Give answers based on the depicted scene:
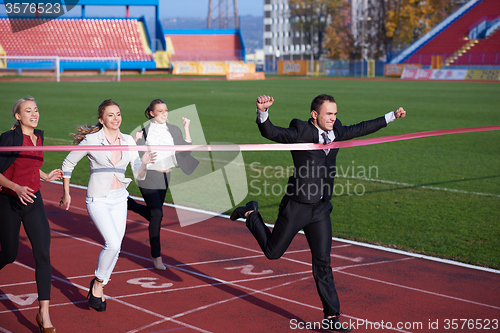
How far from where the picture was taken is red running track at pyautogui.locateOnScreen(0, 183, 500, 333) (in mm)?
5367

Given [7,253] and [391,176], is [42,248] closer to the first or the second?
[7,253]

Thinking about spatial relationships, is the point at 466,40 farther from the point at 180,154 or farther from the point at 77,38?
the point at 180,154

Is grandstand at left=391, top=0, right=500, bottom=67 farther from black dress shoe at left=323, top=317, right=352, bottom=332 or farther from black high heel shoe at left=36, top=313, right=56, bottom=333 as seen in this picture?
black high heel shoe at left=36, top=313, right=56, bottom=333

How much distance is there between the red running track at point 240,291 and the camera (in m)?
5.37

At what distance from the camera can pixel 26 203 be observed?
5.02 m

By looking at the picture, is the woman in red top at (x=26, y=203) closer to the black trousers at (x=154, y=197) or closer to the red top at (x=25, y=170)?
the red top at (x=25, y=170)

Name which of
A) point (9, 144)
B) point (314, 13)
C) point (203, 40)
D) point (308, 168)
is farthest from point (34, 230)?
point (314, 13)

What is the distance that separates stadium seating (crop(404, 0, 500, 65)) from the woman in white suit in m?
56.5

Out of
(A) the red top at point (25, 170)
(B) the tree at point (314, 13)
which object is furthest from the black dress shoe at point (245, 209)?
(B) the tree at point (314, 13)

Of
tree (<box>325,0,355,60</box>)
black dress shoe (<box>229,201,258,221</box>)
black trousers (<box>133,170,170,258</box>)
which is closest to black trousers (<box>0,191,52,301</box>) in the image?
black trousers (<box>133,170,170,258</box>)

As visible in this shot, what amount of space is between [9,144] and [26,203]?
0.58 metres

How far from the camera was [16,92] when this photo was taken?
3659 centimetres

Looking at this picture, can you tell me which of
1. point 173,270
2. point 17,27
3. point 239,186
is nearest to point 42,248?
point 173,270

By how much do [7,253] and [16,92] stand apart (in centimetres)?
3458
